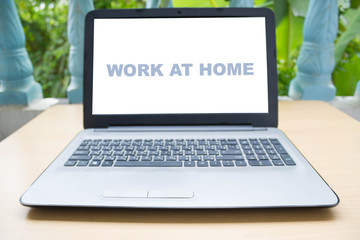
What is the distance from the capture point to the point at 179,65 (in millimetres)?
736

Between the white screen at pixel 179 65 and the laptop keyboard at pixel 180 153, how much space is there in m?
0.11

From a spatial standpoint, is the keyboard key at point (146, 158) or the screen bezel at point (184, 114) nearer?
the keyboard key at point (146, 158)

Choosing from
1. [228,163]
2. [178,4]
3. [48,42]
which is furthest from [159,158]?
[48,42]

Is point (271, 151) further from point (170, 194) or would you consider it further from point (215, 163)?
point (170, 194)

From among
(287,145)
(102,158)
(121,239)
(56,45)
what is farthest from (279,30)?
(56,45)

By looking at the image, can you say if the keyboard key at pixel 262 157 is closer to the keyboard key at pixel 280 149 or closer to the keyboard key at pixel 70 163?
the keyboard key at pixel 280 149

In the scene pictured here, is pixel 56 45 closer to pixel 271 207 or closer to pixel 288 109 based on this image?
pixel 288 109

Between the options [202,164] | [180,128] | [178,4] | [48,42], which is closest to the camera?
[202,164]

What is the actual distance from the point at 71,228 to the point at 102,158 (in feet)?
0.54

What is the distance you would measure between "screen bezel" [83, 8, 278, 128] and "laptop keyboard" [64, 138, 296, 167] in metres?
0.08

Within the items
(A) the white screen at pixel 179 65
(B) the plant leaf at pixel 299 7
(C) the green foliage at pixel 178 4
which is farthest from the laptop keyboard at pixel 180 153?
(B) the plant leaf at pixel 299 7

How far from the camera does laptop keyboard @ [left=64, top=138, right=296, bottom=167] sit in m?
0.55

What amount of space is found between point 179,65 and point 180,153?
0.24 m

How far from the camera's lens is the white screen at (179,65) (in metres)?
0.72
